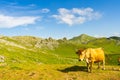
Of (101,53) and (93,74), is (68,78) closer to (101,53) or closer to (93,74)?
(93,74)

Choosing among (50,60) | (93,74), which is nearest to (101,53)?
(93,74)

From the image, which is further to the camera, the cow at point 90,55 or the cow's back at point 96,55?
the cow's back at point 96,55

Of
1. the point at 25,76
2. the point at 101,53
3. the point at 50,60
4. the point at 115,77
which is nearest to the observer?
the point at 115,77

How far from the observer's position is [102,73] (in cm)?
3175

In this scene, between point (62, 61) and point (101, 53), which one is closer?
point (101, 53)

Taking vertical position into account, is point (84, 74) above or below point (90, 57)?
below

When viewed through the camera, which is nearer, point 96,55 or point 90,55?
point 90,55

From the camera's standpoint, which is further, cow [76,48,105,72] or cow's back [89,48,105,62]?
cow's back [89,48,105,62]

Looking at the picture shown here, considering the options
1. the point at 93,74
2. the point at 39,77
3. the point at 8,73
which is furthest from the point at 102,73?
the point at 8,73

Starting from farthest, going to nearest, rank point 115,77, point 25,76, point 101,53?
point 101,53 → point 25,76 → point 115,77

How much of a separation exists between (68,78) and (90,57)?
523 centimetres

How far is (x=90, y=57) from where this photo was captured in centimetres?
3306

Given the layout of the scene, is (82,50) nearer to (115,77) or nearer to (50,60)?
Result: (115,77)

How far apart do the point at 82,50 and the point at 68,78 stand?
4.97m
